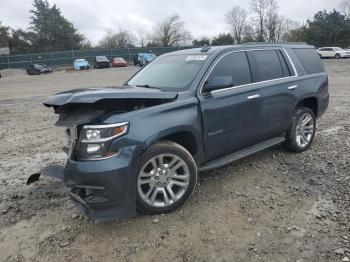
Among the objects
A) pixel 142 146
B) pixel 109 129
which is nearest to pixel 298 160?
pixel 142 146

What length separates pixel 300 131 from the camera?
5930 mm

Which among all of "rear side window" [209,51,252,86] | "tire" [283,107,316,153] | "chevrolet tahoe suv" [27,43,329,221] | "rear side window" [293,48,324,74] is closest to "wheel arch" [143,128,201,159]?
"chevrolet tahoe suv" [27,43,329,221]

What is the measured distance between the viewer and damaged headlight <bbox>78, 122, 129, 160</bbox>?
3.54 meters

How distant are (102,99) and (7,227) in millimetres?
1829

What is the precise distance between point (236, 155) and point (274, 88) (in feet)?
3.99

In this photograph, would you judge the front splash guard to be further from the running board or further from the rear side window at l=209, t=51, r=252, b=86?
the rear side window at l=209, t=51, r=252, b=86

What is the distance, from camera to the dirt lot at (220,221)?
134 inches

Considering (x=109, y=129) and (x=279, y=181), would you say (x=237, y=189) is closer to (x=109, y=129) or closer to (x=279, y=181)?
(x=279, y=181)

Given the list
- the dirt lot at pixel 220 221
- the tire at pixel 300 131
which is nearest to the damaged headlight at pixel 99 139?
the dirt lot at pixel 220 221

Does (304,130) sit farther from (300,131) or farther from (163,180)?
(163,180)

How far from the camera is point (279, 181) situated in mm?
4875

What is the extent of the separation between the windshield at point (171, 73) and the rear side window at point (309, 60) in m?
2.11

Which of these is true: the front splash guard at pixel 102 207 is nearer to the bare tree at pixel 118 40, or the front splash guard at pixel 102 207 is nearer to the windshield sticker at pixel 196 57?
the windshield sticker at pixel 196 57

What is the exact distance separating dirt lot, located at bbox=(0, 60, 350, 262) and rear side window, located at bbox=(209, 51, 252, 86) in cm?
132
